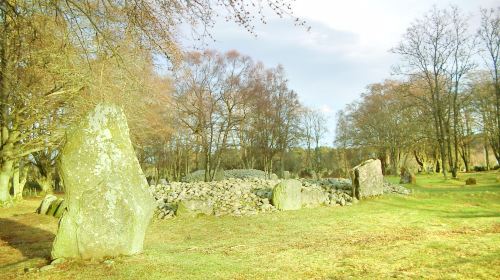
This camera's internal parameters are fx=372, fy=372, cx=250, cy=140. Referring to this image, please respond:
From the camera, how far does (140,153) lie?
34281 millimetres

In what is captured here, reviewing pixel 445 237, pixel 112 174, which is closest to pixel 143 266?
pixel 112 174

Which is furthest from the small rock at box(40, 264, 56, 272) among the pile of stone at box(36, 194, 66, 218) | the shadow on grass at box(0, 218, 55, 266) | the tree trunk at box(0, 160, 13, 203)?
the tree trunk at box(0, 160, 13, 203)

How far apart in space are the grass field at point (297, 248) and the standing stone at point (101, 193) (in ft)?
1.01

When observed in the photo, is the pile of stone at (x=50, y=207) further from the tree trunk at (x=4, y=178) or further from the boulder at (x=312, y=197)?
the boulder at (x=312, y=197)

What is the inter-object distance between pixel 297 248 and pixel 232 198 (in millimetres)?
7223

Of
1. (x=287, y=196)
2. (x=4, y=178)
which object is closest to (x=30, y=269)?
(x=287, y=196)

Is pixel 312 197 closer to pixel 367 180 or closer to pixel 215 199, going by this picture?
pixel 367 180

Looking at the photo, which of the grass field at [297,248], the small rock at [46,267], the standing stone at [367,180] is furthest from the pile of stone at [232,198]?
the small rock at [46,267]

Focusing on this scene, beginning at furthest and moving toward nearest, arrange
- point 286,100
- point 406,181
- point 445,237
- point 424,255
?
point 286,100, point 406,181, point 445,237, point 424,255

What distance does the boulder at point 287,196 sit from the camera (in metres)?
13.3

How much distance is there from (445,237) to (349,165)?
46.2 m

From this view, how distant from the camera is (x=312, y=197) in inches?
566

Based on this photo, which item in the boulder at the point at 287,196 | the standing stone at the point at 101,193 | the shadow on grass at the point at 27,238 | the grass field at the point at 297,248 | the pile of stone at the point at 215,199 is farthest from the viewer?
the boulder at the point at 287,196

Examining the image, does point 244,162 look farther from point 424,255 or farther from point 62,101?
point 424,255
